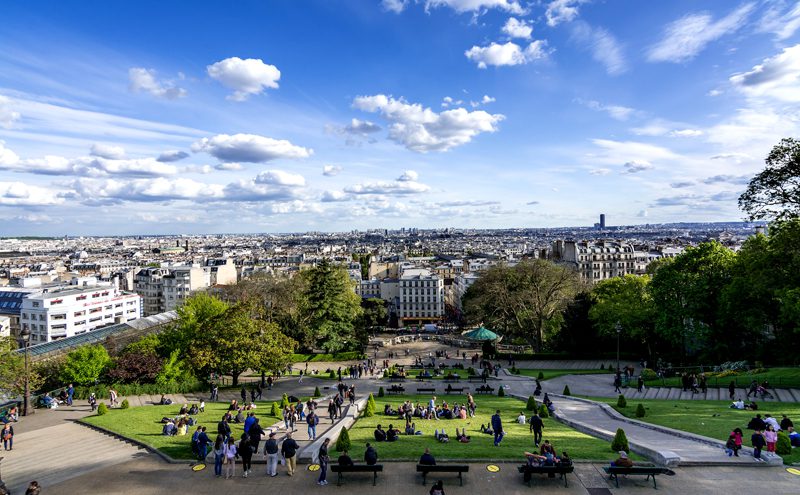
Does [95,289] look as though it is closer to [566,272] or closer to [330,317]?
[330,317]

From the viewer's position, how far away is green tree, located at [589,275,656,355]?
4903 centimetres

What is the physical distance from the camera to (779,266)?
35.9 meters

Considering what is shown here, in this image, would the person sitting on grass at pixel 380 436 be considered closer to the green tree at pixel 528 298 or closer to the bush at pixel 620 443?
the bush at pixel 620 443

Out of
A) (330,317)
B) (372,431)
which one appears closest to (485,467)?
(372,431)

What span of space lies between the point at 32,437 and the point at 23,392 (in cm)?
870

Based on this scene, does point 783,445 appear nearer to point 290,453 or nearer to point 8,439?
point 290,453

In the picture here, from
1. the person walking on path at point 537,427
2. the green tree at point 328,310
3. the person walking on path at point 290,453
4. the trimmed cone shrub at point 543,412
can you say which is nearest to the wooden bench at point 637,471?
the person walking on path at point 537,427

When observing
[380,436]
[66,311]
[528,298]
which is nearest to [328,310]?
[528,298]

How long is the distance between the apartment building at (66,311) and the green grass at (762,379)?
299 ft

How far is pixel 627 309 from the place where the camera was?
163 ft

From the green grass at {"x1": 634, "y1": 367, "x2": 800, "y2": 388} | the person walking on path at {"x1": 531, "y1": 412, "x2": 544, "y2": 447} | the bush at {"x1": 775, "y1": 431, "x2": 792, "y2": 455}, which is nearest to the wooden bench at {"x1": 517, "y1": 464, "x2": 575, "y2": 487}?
the person walking on path at {"x1": 531, "y1": 412, "x2": 544, "y2": 447}

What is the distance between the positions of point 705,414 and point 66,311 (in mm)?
96169

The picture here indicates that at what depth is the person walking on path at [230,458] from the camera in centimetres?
1634

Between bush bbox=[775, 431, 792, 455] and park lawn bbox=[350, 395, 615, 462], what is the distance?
5.50 m
